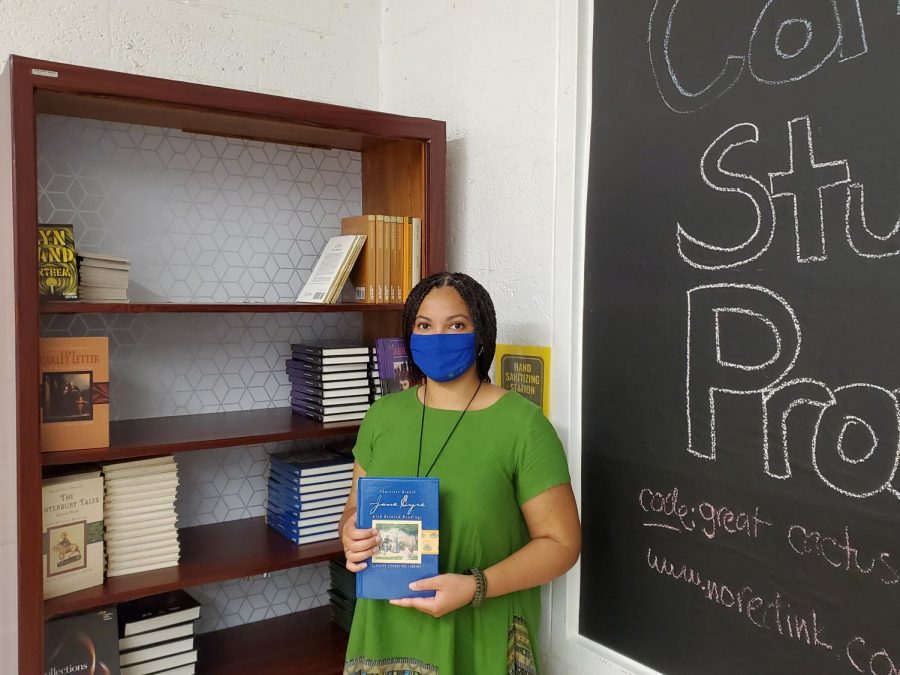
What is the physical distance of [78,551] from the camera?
1847mm

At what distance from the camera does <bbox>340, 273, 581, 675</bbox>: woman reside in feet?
5.18

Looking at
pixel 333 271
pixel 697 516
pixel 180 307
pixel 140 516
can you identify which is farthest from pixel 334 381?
pixel 697 516

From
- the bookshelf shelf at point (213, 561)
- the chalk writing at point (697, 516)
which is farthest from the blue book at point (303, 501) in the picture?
the chalk writing at point (697, 516)

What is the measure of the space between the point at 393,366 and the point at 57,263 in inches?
37.6

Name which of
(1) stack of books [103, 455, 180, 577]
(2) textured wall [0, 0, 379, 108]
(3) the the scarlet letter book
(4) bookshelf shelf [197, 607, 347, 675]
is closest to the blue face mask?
(3) the the scarlet letter book

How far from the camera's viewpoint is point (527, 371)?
208cm

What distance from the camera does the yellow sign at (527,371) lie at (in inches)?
79.5

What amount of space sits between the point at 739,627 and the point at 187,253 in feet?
6.10

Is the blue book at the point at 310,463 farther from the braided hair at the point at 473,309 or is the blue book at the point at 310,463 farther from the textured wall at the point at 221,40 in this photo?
the textured wall at the point at 221,40

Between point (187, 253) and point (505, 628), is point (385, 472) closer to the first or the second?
point (505, 628)

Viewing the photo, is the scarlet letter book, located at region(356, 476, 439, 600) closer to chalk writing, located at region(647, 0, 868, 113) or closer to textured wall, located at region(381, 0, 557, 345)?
textured wall, located at region(381, 0, 557, 345)

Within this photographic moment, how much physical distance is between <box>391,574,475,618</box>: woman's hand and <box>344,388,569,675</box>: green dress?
0.30 feet

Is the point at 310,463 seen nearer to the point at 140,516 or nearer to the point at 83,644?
the point at 140,516

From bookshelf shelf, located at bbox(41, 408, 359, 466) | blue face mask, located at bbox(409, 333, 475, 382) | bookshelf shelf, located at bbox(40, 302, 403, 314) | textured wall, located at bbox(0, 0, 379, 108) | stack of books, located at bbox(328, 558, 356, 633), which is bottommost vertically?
stack of books, located at bbox(328, 558, 356, 633)
